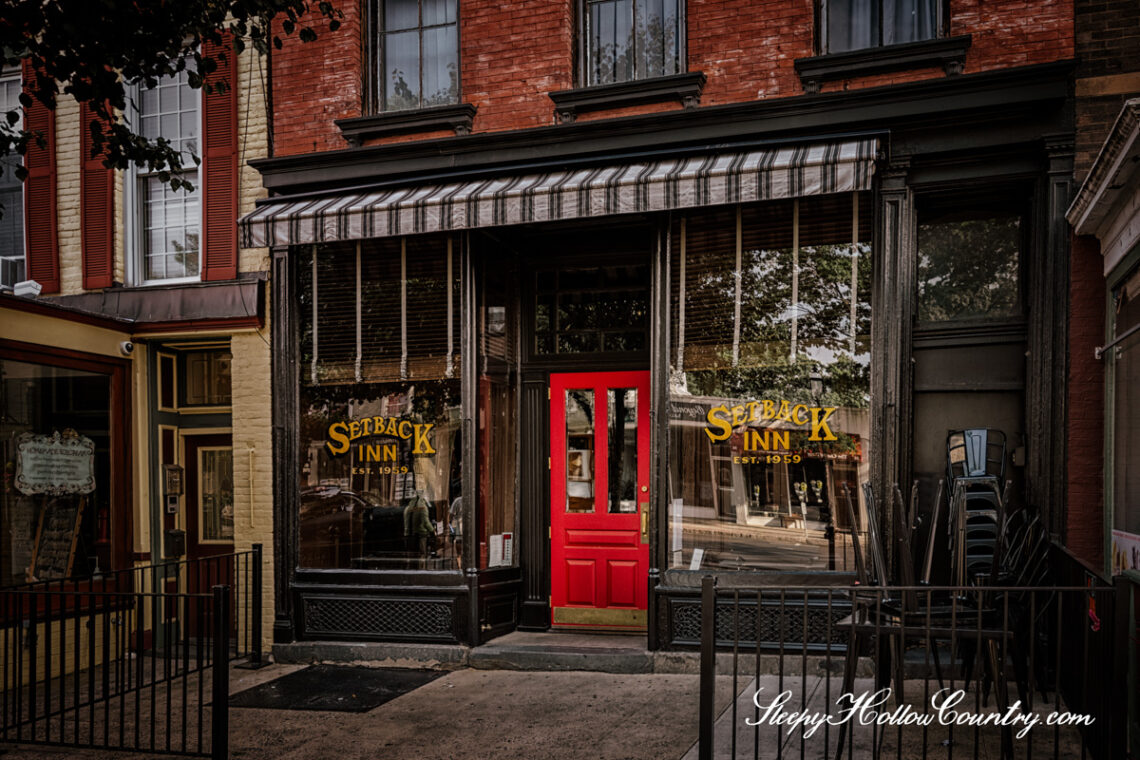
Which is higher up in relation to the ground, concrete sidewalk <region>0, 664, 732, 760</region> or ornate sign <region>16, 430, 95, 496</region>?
ornate sign <region>16, 430, 95, 496</region>

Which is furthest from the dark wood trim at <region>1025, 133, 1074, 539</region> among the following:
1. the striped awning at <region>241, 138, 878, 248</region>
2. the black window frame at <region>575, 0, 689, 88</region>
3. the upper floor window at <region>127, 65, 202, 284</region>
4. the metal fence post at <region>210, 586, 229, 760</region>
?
the upper floor window at <region>127, 65, 202, 284</region>

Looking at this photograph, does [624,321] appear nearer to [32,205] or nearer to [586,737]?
[586,737]

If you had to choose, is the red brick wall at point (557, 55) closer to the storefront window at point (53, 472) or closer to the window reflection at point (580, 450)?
the window reflection at point (580, 450)

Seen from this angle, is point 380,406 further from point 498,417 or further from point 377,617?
point 377,617

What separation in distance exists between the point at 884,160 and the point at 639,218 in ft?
7.04

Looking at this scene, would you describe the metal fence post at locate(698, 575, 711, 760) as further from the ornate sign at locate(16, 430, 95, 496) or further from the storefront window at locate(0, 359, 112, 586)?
the ornate sign at locate(16, 430, 95, 496)

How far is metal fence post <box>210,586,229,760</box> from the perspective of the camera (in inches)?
222

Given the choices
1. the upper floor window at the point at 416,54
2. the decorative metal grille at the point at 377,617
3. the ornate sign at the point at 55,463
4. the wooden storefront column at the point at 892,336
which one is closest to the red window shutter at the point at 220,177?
the upper floor window at the point at 416,54

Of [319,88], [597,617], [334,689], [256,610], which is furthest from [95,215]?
[597,617]

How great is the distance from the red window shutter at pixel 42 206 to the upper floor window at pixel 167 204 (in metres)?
0.90

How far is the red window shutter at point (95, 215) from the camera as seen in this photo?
986 centimetres

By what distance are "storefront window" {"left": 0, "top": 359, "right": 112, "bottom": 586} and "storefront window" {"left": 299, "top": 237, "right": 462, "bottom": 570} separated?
84.5 inches

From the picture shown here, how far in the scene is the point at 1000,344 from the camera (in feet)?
24.3

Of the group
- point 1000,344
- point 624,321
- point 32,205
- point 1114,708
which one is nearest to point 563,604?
point 624,321
